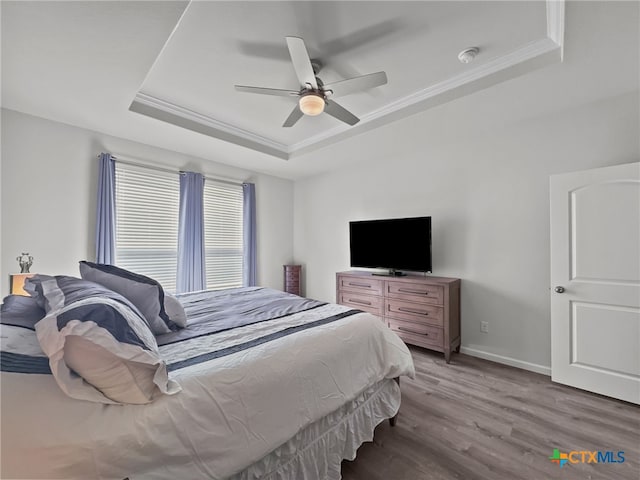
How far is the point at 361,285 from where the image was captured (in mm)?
3797

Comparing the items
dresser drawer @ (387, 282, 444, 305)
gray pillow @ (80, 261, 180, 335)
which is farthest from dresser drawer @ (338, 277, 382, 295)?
gray pillow @ (80, 261, 180, 335)

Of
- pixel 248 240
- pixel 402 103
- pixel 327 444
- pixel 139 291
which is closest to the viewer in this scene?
pixel 327 444

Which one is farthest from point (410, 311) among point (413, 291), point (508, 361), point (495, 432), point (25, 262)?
point (25, 262)

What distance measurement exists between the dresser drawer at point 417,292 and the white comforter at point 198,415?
1.73m

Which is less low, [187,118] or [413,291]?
[187,118]

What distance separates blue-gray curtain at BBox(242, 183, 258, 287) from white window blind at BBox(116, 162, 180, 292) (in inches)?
41.7

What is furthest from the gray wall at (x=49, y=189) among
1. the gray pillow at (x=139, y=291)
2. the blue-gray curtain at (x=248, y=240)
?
the gray pillow at (x=139, y=291)

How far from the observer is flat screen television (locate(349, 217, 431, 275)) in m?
3.40

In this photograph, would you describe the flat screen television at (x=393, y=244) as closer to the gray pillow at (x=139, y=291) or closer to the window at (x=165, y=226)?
the window at (x=165, y=226)

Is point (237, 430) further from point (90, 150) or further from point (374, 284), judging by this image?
point (90, 150)

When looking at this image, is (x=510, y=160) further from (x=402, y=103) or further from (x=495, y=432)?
(x=495, y=432)

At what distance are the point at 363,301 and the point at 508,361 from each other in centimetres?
170

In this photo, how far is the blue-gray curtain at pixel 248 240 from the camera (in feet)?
15.2

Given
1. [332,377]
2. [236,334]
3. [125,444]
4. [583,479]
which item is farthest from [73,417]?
[583,479]
